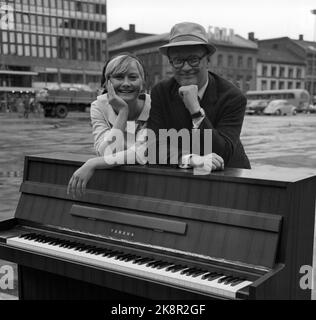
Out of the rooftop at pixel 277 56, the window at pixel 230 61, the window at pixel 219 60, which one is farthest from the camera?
the rooftop at pixel 277 56

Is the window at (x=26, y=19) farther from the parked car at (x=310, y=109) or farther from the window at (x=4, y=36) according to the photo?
the parked car at (x=310, y=109)

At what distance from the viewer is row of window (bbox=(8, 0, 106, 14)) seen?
6512 centimetres

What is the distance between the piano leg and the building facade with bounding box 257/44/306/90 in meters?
85.7

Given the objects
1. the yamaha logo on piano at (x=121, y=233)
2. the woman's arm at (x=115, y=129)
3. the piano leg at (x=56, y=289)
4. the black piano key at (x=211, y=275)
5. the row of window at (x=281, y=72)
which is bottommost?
the piano leg at (x=56, y=289)

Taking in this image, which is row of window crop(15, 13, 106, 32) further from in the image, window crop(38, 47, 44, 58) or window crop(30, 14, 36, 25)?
window crop(38, 47, 44, 58)

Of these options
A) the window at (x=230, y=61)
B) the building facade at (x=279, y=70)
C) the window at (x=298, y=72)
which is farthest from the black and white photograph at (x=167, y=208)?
the window at (x=298, y=72)

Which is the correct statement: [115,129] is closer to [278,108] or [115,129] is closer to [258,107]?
[278,108]

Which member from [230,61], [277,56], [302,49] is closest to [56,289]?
[230,61]

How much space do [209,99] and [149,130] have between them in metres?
0.42

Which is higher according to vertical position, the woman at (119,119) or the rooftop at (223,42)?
the rooftop at (223,42)

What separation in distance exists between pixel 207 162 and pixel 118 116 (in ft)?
2.34

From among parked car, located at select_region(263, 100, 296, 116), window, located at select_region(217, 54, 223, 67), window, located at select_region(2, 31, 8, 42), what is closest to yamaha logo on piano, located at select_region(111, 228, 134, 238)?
parked car, located at select_region(263, 100, 296, 116)

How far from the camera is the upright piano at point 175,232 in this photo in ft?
7.90
